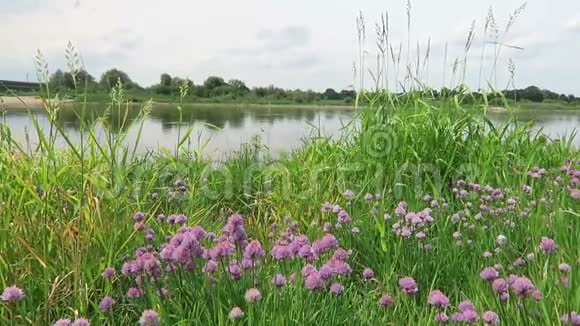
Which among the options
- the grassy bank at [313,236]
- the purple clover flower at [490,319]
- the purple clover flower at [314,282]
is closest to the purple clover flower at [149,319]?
the grassy bank at [313,236]

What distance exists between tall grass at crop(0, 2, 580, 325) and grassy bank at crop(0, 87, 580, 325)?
0.01 m

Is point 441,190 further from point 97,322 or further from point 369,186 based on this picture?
point 97,322

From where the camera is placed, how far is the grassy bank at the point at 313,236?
1797mm

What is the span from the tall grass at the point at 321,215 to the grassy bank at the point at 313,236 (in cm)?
1

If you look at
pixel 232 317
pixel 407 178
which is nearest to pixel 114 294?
pixel 232 317

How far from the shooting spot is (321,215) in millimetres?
3367

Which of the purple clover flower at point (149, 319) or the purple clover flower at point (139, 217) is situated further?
the purple clover flower at point (139, 217)

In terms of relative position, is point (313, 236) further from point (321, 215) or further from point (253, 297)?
point (253, 297)

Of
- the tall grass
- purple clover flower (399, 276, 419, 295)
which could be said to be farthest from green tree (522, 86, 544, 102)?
purple clover flower (399, 276, 419, 295)

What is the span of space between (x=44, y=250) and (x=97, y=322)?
1.62 ft

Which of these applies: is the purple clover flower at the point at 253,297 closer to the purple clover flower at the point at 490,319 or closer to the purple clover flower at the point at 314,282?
the purple clover flower at the point at 314,282

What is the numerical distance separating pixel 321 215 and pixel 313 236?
0.44 meters

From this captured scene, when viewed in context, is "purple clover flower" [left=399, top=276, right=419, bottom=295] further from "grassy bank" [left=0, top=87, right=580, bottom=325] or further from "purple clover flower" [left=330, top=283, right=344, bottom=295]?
"purple clover flower" [left=330, top=283, right=344, bottom=295]
